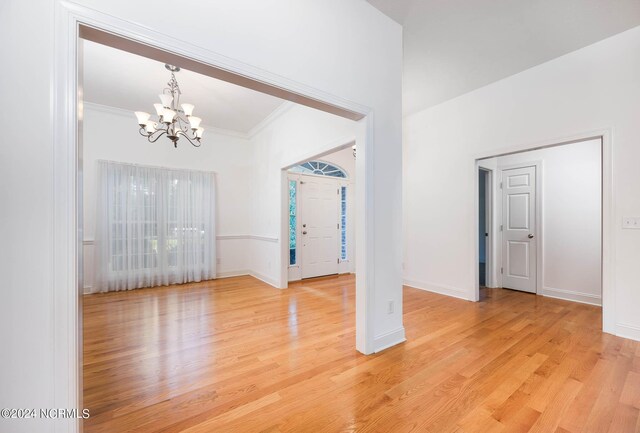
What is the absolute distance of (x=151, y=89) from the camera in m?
3.71

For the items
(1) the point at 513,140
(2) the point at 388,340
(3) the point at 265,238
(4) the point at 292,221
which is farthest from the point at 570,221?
(3) the point at 265,238

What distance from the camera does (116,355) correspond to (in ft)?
7.21

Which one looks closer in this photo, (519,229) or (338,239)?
(519,229)

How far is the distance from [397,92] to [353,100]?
638mm

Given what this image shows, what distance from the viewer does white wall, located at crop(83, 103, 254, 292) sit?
419cm

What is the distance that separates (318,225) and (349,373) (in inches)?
145

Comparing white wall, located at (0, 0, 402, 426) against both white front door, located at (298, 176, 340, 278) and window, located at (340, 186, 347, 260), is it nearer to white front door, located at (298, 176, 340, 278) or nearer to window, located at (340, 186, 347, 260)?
white front door, located at (298, 176, 340, 278)

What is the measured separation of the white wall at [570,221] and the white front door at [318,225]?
3558 mm

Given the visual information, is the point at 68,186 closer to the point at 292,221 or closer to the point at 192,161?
the point at 292,221

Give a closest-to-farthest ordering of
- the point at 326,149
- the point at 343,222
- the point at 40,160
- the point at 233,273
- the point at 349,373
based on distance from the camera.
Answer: the point at 40,160 < the point at 349,373 < the point at 326,149 < the point at 233,273 < the point at 343,222

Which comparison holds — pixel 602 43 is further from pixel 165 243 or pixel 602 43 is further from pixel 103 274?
pixel 103 274

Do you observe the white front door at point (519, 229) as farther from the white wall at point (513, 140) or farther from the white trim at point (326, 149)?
the white trim at point (326, 149)

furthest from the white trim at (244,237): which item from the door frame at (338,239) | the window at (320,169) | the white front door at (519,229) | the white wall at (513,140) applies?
the white front door at (519,229)

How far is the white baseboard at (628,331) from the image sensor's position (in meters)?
2.43
